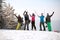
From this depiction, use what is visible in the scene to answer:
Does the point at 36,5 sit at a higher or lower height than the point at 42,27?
higher

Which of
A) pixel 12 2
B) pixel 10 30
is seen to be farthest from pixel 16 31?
pixel 12 2

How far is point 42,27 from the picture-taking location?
203 centimetres

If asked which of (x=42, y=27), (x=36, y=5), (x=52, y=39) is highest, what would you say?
(x=36, y=5)

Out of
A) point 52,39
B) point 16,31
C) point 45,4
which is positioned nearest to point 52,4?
point 45,4

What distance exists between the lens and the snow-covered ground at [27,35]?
77.8 inches

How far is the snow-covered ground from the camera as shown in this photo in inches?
77.8

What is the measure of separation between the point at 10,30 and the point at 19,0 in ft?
1.43

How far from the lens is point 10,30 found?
2.05 meters

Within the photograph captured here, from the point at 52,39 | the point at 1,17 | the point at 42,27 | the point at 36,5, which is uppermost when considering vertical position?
the point at 36,5

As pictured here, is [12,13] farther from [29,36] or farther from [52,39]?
[52,39]

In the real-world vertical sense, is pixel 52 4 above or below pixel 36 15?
above

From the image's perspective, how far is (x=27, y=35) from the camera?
2006 mm

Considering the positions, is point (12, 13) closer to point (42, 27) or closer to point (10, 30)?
point (10, 30)

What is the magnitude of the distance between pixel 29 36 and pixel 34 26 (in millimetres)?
152
